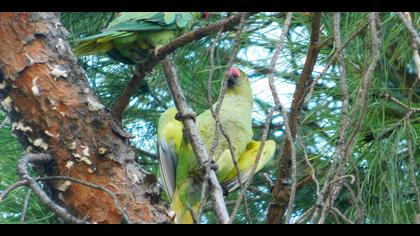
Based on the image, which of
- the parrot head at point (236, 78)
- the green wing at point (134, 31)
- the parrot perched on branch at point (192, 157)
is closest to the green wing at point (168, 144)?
the parrot perched on branch at point (192, 157)

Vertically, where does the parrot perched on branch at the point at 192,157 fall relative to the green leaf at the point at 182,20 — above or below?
below

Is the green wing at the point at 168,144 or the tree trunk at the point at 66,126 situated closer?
the tree trunk at the point at 66,126

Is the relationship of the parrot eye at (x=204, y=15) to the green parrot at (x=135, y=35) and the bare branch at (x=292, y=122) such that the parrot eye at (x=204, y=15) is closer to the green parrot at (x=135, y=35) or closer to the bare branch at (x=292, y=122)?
the green parrot at (x=135, y=35)

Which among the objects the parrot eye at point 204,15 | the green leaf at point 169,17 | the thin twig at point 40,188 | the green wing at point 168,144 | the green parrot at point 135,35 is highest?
the parrot eye at point 204,15

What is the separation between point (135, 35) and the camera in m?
2.46

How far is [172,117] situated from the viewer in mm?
2658

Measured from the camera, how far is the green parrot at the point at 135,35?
2391 mm

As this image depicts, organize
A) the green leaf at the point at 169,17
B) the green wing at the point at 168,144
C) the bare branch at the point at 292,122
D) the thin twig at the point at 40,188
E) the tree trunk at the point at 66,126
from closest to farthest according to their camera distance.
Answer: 1. the thin twig at the point at 40,188
2. the bare branch at the point at 292,122
3. the tree trunk at the point at 66,126
4. the green leaf at the point at 169,17
5. the green wing at the point at 168,144

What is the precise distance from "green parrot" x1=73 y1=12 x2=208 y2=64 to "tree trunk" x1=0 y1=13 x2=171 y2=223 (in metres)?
0.37

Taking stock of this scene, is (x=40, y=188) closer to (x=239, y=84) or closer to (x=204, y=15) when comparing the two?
(x=204, y=15)

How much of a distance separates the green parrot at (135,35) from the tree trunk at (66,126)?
0.37 meters
